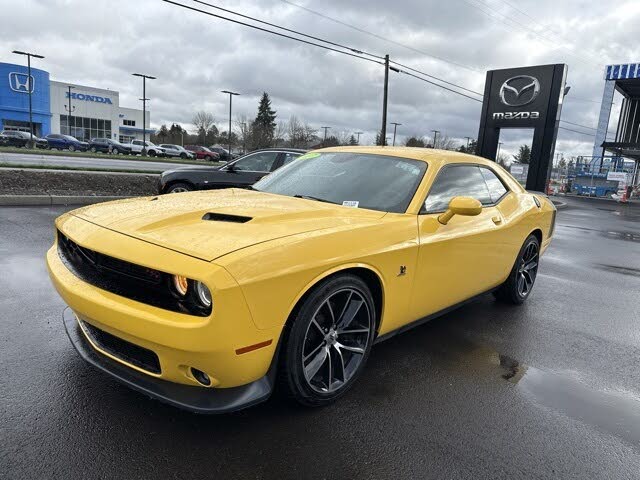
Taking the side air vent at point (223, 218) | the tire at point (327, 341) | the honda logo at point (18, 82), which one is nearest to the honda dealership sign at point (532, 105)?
the tire at point (327, 341)

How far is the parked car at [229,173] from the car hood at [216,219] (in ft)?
17.9

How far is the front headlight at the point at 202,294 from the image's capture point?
2.13 meters

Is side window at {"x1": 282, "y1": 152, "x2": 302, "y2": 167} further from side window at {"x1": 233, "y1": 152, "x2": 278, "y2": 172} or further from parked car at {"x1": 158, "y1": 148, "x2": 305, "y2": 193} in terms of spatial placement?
side window at {"x1": 233, "y1": 152, "x2": 278, "y2": 172}

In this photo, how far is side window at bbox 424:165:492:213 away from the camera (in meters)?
3.45

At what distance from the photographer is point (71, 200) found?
9906 mm

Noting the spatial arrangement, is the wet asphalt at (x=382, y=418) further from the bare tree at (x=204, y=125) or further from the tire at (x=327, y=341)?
the bare tree at (x=204, y=125)

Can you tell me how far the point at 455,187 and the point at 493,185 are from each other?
0.83m

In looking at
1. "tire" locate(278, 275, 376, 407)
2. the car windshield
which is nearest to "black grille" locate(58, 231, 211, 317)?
"tire" locate(278, 275, 376, 407)

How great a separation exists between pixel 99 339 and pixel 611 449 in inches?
113

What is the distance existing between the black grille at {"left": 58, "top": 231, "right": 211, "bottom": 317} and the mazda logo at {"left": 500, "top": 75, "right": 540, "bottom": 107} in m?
21.9

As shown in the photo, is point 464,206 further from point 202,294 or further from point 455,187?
point 202,294

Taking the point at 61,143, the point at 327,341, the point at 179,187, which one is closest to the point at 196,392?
the point at 327,341

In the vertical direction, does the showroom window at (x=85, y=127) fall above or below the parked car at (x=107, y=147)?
above

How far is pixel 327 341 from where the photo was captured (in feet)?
8.86
